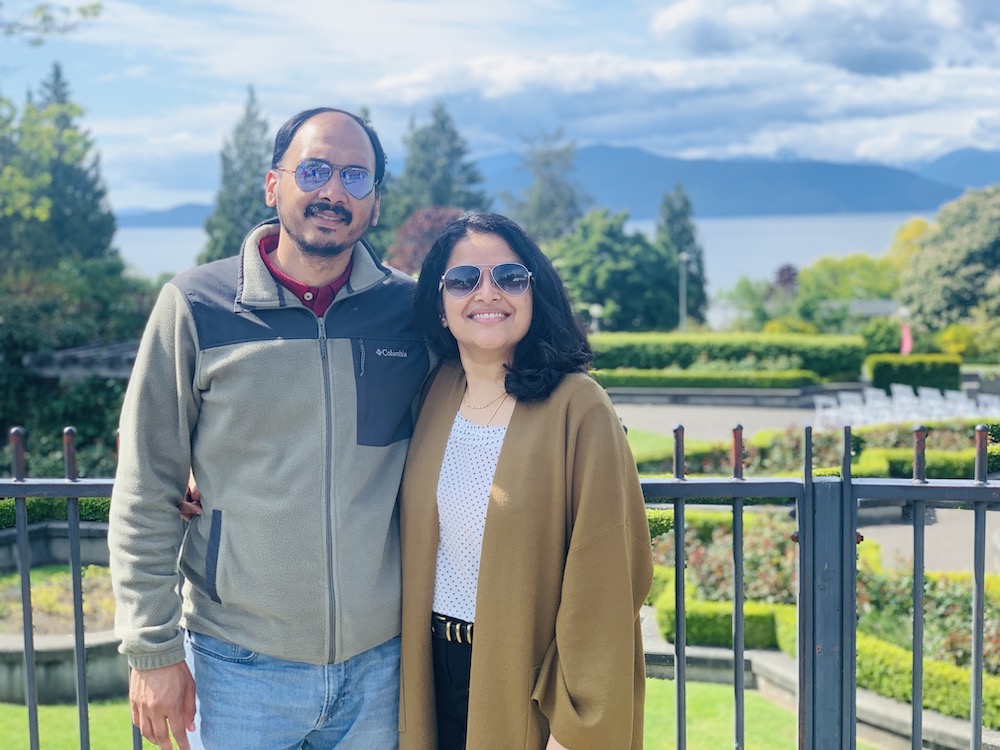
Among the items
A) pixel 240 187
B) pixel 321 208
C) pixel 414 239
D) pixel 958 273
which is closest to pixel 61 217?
pixel 240 187

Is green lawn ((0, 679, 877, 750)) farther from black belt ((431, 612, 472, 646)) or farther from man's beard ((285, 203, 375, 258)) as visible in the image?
man's beard ((285, 203, 375, 258))

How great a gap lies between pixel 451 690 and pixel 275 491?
0.57 meters

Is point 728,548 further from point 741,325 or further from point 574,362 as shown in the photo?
point 741,325

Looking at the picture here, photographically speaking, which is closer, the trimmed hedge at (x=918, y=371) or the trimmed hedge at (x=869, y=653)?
the trimmed hedge at (x=869, y=653)

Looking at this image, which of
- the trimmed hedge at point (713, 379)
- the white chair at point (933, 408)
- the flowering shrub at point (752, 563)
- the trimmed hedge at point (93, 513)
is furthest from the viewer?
the trimmed hedge at point (713, 379)

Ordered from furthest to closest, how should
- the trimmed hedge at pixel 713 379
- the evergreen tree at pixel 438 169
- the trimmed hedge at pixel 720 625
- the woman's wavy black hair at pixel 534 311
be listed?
1. the evergreen tree at pixel 438 169
2. the trimmed hedge at pixel 713 379
3. the trimmed hedge at pixel 720 625
4. the woman's wavy black hair at pixel 534 311

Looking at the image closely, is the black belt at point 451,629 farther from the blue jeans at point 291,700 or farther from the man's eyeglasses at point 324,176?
the man's eyeglasses at point 324,176

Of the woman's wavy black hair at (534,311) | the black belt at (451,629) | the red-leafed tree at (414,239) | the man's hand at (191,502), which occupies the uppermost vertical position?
the red-leafed tree at (414,239)

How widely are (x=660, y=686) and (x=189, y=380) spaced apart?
2.65 m

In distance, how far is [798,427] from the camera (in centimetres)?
1433

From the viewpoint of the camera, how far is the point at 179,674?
2209 millimetres

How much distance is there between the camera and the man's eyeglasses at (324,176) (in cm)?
225

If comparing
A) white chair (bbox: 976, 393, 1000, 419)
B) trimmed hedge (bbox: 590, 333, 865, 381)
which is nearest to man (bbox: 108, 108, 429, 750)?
white chair (bbox: 976, 393, 1000, 419)

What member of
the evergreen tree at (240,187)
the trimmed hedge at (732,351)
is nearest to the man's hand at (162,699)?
the trimmed hedge at (732,351)
